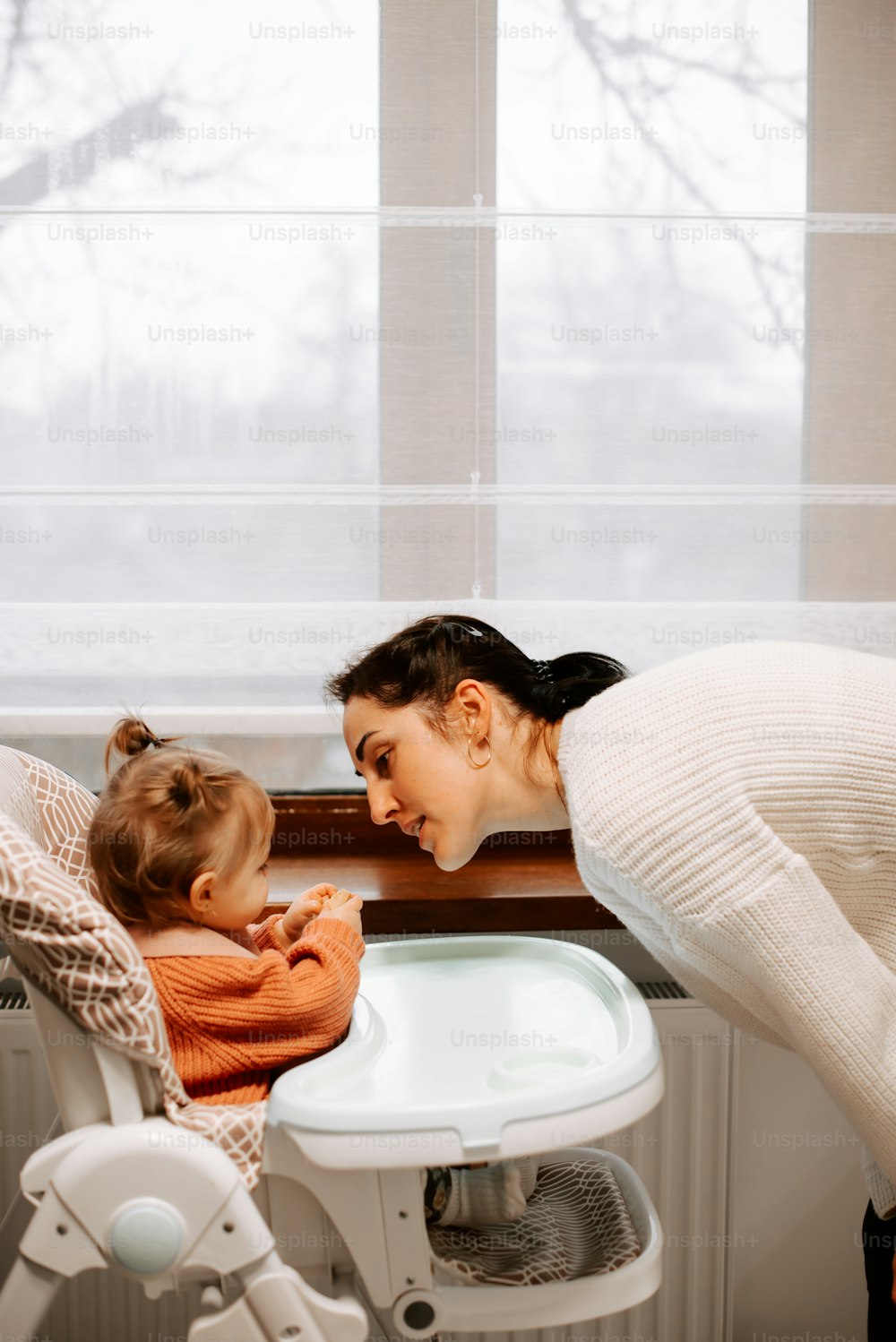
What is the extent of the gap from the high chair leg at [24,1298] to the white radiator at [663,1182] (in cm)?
61

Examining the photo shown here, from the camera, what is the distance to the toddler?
2.98 feet

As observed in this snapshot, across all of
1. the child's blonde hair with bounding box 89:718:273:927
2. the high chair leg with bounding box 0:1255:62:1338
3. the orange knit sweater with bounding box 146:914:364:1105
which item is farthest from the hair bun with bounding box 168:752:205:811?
the high chair leg with bounding box 0:1255:62:1338

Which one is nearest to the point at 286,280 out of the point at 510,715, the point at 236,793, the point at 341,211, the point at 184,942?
the point at 341,211

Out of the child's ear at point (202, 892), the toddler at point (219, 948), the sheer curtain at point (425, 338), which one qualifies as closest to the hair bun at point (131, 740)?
the toddler at point (219, 948)

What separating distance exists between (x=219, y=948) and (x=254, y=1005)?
8 centimetres

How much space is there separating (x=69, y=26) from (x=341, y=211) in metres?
0.43

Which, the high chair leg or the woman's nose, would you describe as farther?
the woman's nose

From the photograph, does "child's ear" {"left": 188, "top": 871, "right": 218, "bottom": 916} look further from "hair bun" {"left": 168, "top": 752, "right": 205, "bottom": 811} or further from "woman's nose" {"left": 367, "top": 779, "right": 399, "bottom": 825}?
"woman's nose" {"left": 367, "top": 779, "right": 399, "bottom": 825}

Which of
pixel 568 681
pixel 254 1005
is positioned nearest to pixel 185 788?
pixel 254 1005

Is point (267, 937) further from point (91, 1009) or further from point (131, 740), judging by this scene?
point (91, 1009)

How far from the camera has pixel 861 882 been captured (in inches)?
40.9

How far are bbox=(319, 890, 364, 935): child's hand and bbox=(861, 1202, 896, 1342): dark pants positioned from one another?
0.61 m

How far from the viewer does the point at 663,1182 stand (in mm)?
1479

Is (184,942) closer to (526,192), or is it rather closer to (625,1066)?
(625,1066)
